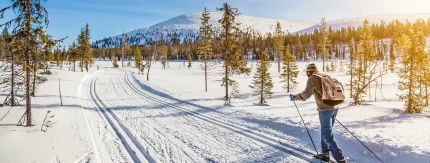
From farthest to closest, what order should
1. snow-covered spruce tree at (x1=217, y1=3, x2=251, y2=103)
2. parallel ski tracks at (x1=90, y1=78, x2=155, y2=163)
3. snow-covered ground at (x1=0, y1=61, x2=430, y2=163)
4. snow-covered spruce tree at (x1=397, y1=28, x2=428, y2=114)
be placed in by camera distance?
snow-covered spruce tree at (x1=217, y1=3, x2=251, y2=103) < snow-covered spruce tree at (x1=397, y1=28, x2=428, y2=114) < parallel ski tracks at (x1=90, y1=78, x2=155, y2=163) < snow-covered ground at (x1=0, y1=61, x2=430, y2=163)

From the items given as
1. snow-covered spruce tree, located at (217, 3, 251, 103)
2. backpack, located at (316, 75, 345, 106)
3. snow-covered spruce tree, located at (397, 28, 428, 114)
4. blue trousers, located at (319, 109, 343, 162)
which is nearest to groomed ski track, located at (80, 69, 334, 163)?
blue trousers, located at (319, 109, 343, 162)

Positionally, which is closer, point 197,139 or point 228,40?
point 197,139

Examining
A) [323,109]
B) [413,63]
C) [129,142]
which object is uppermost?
[413,63]

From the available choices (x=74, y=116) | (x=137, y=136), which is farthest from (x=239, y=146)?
(x=74, y=116)

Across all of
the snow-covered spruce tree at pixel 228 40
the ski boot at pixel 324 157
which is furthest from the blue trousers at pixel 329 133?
the snow-covered spruce tree at pixel 228 40

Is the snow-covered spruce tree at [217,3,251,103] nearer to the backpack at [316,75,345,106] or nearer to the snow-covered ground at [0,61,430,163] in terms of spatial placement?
the snow-covered ground at [0,61,430,163]

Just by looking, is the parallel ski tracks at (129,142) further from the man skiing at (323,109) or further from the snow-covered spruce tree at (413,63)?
the snow-covered spruce tree at (413,63)

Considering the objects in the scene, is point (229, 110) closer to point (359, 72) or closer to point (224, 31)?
point (224, 31)

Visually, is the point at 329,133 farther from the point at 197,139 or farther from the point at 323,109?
the point at 197,139

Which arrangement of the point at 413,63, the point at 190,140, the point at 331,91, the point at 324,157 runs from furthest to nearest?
the point at 413,63 → the point at 190,140 → the point at 324,157 → the point at 331,91

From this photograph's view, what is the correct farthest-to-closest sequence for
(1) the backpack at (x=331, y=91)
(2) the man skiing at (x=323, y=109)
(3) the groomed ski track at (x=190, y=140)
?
(3) the groomed ski track at (x=190, y=140) → (2) the man skiing at (x=323, y=109) → (1) the backpack at (x=331, y=91)

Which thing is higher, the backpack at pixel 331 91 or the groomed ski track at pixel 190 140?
the backpack at pixel 331 91

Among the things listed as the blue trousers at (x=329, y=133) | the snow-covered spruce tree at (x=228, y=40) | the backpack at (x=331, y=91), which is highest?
the snow-covered spruce tree at (x=228, y=40)

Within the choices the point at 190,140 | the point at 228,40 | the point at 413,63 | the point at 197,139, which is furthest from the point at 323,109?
the point at 413,63
